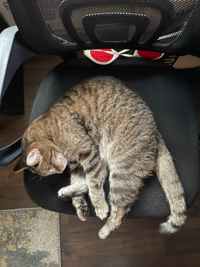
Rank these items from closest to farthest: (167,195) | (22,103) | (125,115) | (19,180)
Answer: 1. (167,195)
2. (125,115)
3. (19,180)
4. (22,103)

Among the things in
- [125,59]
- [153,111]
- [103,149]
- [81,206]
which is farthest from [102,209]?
[125,59]

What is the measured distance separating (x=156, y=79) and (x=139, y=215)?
65 centimetres

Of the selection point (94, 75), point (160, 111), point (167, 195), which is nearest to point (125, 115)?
point (160, 111)

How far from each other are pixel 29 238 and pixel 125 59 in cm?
130

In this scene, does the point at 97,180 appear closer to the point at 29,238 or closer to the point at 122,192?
the point at 122,192

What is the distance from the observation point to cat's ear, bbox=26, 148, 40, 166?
0.82m

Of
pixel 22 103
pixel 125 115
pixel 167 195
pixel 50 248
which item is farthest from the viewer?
pixel 22 103

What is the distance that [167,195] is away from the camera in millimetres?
805

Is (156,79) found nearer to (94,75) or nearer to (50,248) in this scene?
(94,75)

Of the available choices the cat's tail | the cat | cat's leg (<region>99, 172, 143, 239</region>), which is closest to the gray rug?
the cat

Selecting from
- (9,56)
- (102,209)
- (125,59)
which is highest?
(9,56)

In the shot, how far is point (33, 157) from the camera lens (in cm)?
84

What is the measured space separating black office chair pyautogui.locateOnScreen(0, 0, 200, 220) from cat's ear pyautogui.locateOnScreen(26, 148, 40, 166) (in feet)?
0.27

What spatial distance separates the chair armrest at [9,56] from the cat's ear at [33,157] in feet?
0.27
